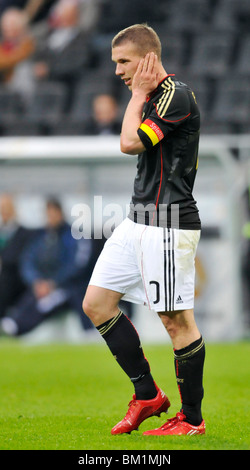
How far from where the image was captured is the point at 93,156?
35.3ft

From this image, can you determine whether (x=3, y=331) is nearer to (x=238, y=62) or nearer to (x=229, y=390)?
(x=229, y=390)

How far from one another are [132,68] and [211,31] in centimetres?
1041

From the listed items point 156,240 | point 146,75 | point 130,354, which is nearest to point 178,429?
point 130,354

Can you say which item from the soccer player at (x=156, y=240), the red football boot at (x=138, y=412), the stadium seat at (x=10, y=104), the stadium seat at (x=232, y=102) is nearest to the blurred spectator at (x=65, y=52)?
the stadium seat at (x=10, y=104)

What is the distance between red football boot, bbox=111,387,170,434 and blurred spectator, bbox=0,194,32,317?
6.23 m

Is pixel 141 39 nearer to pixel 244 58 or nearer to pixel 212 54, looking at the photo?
pixel 244 58

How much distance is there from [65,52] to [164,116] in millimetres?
10706

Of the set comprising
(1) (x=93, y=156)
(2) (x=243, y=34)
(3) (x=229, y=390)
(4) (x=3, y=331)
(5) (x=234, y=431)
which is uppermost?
(2) (x=243, y=34)

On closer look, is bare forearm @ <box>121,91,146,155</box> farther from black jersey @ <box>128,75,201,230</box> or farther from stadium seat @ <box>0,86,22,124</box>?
stadium seat @ <box>0,86,22,124</box>

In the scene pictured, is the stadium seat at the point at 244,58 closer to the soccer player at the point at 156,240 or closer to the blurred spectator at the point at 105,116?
the blurred spectator at the point at 105,116

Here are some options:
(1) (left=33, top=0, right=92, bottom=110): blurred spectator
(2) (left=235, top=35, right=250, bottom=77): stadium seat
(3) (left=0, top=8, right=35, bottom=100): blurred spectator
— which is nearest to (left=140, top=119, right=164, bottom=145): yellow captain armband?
(2) (left=235, top=35, right=250, bottom=77): stadium seat

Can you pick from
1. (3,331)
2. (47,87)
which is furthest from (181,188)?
(47,87)

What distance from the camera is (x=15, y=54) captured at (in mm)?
14375

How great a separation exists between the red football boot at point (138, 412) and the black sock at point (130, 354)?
1.2 inches
